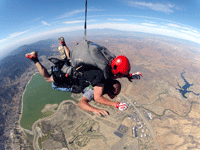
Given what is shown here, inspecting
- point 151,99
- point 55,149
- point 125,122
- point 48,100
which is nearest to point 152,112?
point 151,99

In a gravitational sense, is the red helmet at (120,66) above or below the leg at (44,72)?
above

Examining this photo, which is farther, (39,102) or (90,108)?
(39,102)

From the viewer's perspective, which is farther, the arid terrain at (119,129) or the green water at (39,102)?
the green water at (39,102)

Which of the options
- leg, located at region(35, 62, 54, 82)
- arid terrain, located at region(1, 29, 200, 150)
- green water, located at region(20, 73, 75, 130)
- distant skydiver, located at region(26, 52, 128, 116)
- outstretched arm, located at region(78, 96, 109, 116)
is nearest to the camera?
outstretched arm, located at region(78, 96, 109, 116)

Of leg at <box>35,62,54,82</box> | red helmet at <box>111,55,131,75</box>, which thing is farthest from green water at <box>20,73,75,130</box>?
red helmet at <box>111,55,131,75</box>

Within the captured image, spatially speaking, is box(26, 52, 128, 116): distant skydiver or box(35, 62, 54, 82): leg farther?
box(35, 62, 54, 82): leg

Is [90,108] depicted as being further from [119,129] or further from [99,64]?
[119,129]

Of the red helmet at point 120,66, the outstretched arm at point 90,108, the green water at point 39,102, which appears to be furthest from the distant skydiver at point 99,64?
the green water at point 39,102

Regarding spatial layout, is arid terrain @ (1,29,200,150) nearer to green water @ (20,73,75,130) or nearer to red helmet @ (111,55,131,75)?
green water @ (20,73,75,130)

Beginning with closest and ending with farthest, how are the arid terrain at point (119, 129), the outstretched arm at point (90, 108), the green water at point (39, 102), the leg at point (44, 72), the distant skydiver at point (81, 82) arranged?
the outstretched arm at point (90, 108), the distant skydiver at point (81, 82), the leg at point (44, 72), the arid terrain at point (119, 129), the green water at point (39, 102)

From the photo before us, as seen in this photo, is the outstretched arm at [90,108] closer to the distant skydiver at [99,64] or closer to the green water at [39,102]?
the distant skydiver at [99,64]

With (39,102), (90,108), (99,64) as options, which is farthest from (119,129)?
(39,102)

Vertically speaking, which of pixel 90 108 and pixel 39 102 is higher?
pixel 90 108

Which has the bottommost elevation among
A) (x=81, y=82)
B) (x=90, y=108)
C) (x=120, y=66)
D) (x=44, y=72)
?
(x=90, y=108)
